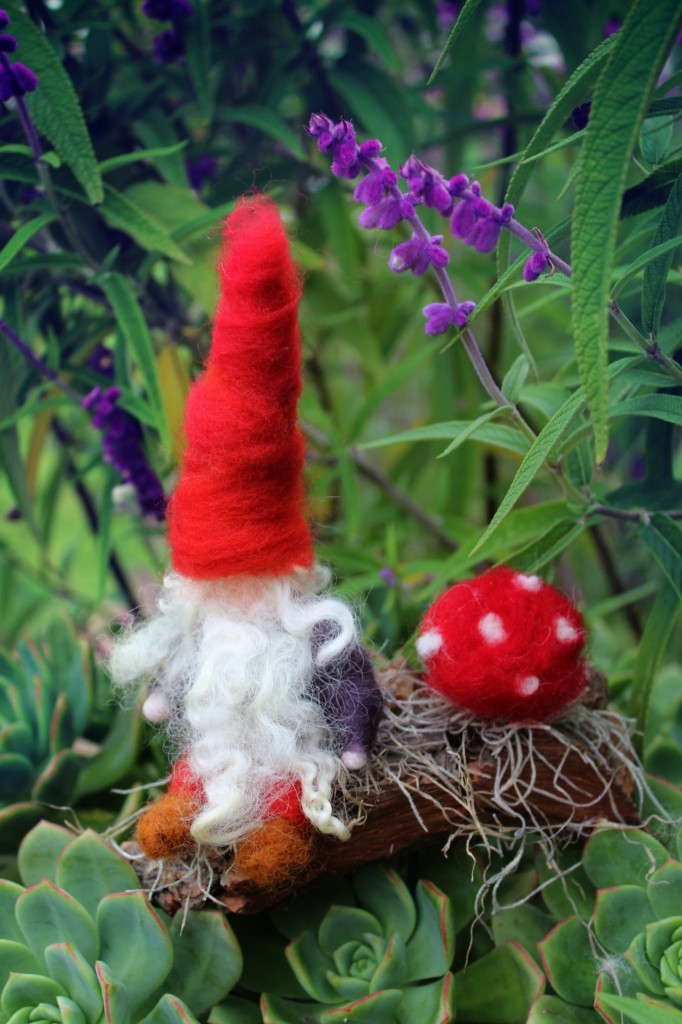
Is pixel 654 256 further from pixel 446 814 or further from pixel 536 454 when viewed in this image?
pixel 446 814

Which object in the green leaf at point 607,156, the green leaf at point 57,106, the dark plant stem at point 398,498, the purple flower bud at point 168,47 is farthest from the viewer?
the dark plant stem at point 398,498

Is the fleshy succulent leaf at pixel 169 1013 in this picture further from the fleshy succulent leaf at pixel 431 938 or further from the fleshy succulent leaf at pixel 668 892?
the fleshy succulent leaf at pixel 668 892

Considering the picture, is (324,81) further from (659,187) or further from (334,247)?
(659,187)

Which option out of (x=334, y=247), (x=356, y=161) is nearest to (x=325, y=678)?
(x=356, y=161)

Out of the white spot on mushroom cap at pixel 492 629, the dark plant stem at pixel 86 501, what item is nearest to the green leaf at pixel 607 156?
the white spot on mushroom cap at pixel 492 629

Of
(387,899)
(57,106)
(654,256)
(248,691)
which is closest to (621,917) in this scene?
(387,899)

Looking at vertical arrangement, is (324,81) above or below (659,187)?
above
